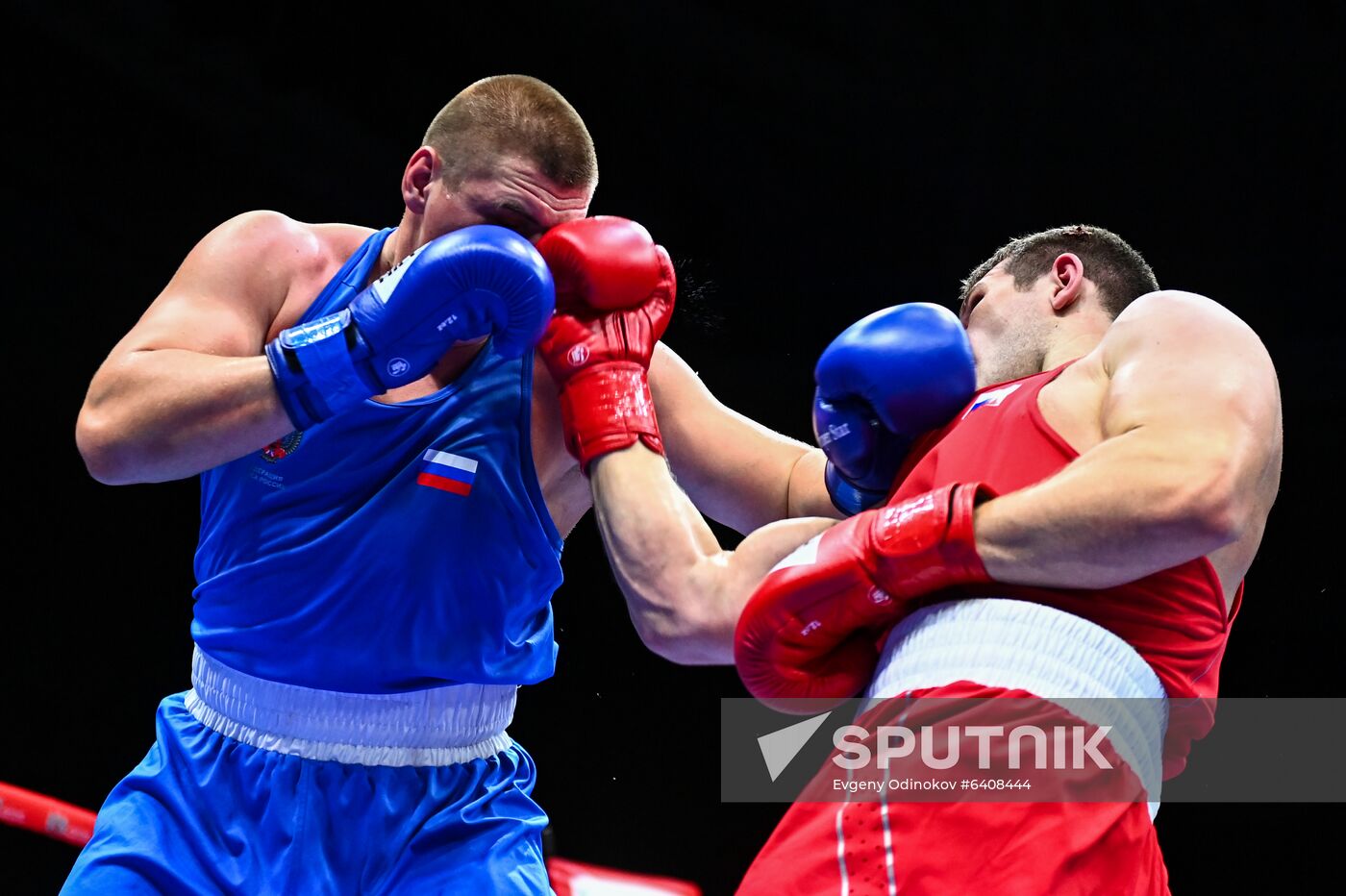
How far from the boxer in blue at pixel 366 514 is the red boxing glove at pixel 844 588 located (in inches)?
12.2

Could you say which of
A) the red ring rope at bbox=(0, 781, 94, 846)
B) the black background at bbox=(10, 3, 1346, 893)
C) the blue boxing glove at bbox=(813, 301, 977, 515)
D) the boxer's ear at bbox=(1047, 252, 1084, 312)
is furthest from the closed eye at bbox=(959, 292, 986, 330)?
the red ring rope at bbox=(0, 781, 94, 846)

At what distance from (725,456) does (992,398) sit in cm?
76

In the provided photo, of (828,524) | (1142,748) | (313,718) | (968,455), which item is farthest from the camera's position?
(313,718)

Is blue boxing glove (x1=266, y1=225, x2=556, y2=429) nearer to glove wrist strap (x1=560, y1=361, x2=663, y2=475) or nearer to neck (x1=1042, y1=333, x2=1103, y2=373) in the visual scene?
glove wrist strap (x1=560, y1=361, x2=663, y2=475)

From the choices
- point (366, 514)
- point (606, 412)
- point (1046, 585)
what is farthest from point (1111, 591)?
point (366, 514)

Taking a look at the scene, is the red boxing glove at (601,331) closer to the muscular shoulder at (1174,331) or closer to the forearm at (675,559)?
the forearm at (675,559)

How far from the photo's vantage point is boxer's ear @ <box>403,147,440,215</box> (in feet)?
8.83

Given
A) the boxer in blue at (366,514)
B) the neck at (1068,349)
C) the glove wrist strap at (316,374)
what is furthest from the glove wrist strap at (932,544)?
the glove wrist strap at (316,374)

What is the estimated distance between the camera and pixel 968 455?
81.3 inches

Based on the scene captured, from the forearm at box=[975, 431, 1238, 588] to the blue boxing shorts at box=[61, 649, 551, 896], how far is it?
1102 mm

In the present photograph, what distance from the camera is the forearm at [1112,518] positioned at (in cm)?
173

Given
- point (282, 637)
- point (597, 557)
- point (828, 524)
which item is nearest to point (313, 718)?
point (282, 637)

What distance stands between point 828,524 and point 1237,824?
10.1ft

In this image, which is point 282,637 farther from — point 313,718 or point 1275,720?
point 1275,720
